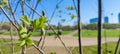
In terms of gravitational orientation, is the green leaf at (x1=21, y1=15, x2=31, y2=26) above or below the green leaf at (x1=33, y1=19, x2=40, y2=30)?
above

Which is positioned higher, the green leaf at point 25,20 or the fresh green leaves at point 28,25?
the green leaf at point 25,20

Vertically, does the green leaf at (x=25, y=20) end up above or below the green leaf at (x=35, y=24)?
above

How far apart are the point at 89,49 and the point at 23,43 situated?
622 inches

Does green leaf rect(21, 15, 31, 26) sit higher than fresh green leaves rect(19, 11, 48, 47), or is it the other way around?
green leaf rect(21, 15, 31, 26)

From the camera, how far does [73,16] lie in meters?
3.06

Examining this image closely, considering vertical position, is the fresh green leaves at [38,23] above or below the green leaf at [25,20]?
below

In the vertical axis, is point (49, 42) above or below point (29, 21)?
below

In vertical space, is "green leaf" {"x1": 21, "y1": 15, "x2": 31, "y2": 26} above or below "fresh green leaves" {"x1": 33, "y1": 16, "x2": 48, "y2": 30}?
above

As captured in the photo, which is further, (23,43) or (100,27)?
(100,27)

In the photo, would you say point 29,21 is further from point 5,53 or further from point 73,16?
point 5,53

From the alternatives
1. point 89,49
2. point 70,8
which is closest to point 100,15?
point 70,8

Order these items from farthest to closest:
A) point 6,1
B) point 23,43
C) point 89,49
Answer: point 89,49
point 6,1
point 23,43

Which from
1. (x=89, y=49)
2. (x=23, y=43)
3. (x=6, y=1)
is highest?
(x=6, y=1)

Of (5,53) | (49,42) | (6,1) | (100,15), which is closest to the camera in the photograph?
(100,15)
